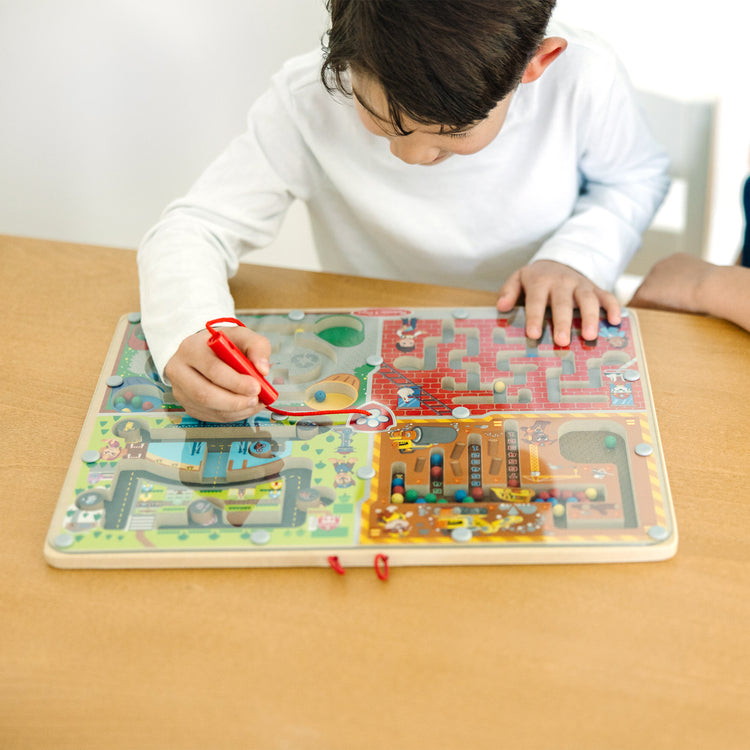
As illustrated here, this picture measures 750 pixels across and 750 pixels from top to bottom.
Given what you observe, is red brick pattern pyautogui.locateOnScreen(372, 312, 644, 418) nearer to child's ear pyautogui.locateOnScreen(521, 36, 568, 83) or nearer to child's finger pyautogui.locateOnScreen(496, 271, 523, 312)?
child's finger pyautogui.locateOnScreen(496, 271, 523, 312)

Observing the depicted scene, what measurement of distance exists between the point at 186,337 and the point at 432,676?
351 millimetres

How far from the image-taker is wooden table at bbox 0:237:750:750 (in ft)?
1.56

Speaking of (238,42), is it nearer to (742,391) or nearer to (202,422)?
(202,422)

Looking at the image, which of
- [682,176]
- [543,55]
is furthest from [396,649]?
[682,176]

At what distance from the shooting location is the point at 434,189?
90cm

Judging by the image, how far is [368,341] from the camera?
733 millimetres

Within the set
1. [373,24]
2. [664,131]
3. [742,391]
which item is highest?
[664,131]

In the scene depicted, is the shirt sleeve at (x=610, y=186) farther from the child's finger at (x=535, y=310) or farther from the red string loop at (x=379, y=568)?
the red string loop at (x=379, y=568)

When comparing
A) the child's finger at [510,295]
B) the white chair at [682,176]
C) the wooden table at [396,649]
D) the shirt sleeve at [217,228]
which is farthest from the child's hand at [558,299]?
the white chair at [682,176]

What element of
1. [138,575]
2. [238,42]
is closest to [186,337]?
[138,575]

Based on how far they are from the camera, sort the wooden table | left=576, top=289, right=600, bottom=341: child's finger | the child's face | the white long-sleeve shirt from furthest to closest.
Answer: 1. the white long-sleeve shirt
2. left=576, top=289, right=600, bottom=341: child's finger
3. the child's face
4. the wooden table

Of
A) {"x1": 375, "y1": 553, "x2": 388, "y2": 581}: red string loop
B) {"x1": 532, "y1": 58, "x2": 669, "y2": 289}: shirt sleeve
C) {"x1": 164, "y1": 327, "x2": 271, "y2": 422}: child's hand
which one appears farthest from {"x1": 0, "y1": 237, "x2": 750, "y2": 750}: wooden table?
{"x1": 532, "y1": 58, "x2": 669, "y2": 289}: shirt sleeve

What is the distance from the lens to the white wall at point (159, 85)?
1.09 m

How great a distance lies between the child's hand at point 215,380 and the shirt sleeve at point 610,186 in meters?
0.31
